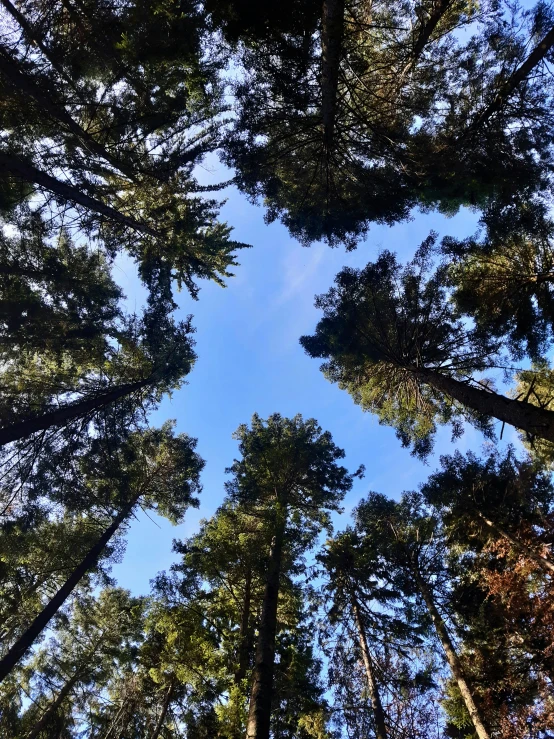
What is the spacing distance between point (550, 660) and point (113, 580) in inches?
526

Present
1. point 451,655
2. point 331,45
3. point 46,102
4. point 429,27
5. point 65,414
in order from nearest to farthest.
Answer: point 331,45, point 429,27, point 46,102, point 451,655, point 65,414

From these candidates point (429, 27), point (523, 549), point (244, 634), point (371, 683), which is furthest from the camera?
point (244, 634)

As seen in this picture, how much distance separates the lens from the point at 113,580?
46.0 feet

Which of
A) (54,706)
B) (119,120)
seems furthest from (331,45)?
(54,706)

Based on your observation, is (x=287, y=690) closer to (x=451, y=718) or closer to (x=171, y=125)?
(x=451, y=718)

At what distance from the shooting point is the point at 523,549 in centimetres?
1001

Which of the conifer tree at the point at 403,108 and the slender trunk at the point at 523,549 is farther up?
the conifer tree at the point at 403,108

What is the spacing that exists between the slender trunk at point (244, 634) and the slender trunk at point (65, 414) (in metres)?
6.79

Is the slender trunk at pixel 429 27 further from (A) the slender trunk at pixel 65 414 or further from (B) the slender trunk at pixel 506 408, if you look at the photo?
(A) the slender trunk at pixel 65 414

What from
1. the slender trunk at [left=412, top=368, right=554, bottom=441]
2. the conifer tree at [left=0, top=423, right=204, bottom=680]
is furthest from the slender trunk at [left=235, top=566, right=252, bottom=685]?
the slender trunk at [left=412, top=368, right=554, bottom=441]

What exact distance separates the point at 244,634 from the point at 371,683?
3.38 meters

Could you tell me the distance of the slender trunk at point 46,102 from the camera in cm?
906

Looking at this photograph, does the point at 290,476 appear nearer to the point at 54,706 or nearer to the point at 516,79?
the point at 54,706

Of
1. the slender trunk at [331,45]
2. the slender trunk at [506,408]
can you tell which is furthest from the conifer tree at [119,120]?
the slender trunk at [506,408]
